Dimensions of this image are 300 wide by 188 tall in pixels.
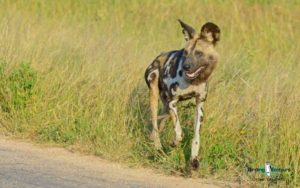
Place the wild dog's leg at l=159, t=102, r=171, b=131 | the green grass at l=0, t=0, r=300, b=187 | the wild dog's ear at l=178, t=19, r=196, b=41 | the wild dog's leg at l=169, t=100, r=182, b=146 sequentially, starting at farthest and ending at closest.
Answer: the wild dog's leg at l=159, t=102, r=171, b=131
the green grass at l=0, t=0, r=300, b=187
the wild dog's leg at l=169, t=100, r=182, b=146
the wild dog's ear at l=178, t=19, r=196, b=41

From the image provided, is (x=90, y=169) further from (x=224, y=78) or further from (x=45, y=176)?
(x=224, y=78)

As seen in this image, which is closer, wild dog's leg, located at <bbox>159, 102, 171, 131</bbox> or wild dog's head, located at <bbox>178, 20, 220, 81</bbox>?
wild dog's head, located at <bbox>178, 20, 220, 81</bbox>

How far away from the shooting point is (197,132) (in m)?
6.52

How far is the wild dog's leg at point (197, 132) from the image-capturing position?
254 inches

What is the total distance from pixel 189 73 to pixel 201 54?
0.69ft

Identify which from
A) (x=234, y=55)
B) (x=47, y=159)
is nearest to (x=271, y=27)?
(x=234, y=55)

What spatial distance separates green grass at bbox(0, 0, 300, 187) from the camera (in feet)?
21.9

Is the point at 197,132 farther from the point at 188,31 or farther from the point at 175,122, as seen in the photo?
the point at 188,31

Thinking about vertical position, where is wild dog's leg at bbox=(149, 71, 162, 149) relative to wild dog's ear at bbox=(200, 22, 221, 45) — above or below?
below

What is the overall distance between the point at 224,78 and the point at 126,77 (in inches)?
44.7

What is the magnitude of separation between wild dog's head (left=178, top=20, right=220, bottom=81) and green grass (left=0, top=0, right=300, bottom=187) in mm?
841

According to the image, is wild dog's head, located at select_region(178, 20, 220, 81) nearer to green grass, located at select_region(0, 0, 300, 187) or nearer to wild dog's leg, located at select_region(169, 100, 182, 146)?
wild dog's leg, located at select_region(169, 100, 182, 146)

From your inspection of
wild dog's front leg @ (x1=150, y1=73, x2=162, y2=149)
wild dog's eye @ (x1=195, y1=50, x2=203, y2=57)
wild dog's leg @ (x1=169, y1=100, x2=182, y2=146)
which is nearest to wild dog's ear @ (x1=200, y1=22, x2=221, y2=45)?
wild dog's eye @ (x1=195, y1=50, x2=203, y2=57)

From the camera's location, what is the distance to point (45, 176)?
627 cm
